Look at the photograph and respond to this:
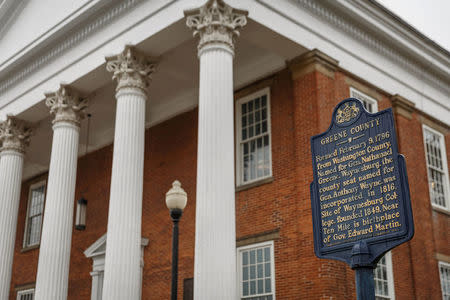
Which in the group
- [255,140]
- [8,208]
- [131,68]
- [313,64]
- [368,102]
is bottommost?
[8,208]

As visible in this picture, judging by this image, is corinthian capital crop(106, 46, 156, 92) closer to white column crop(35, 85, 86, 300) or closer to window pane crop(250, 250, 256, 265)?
white column crop(35, 85, 86, 300)

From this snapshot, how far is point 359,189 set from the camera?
304 inches

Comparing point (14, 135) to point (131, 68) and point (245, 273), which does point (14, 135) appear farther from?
point (245, 273)

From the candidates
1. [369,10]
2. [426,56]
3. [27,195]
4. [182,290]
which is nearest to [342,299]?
[182,290]

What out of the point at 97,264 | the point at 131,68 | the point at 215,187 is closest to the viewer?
the point at 215,187

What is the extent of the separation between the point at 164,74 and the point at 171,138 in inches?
93.9

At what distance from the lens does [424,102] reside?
20344 mm

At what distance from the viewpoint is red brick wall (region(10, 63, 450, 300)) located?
584 inches

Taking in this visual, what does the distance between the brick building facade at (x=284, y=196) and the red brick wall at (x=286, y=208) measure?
0.03m

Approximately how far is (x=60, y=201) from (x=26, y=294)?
10150 millimetres

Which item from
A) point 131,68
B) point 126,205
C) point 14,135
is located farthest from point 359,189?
point 14,135

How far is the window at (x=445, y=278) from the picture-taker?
18580 mm

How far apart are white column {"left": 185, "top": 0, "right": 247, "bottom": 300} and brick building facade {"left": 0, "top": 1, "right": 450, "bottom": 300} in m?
0.40

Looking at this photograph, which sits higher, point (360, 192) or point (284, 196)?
point (284, 196)
